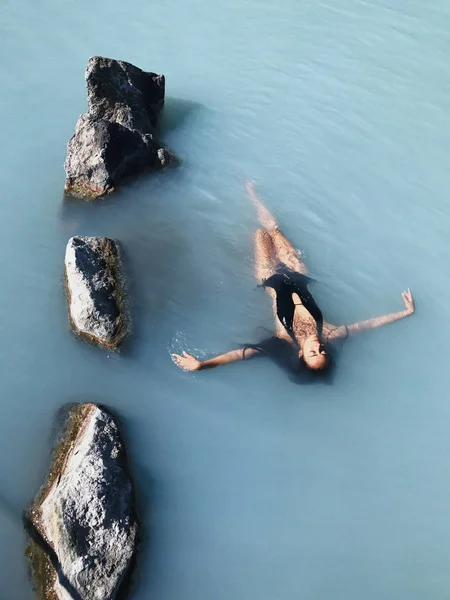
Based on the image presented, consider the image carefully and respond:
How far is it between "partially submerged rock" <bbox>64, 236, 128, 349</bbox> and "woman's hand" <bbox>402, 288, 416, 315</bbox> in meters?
3.39

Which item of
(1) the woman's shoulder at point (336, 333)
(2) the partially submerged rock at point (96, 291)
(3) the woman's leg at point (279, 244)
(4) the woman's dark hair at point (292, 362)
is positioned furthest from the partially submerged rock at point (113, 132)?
(1) the woman's shoulder at point (336, 333)

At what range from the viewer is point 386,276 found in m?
7.74

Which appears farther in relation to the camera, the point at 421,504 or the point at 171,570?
the point at 421,504

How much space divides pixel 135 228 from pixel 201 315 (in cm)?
164

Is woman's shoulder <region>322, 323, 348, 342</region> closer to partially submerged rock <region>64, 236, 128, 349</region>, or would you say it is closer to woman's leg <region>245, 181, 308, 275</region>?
woman's leg <region>245, 181, 308, 275</region>

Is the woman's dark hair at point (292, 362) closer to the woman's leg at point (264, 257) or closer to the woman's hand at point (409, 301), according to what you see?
the woman's leg at point (264, 257)

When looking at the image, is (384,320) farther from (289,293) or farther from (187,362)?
(187,362)

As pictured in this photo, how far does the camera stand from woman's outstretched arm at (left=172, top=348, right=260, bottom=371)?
6570 millimetres

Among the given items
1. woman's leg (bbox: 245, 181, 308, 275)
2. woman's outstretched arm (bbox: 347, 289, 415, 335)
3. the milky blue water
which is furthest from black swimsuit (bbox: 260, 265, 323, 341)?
woman's outstretched arm (bbox: 347, 289, 415, 335)

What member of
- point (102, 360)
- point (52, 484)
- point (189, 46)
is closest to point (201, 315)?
point (102, 360)

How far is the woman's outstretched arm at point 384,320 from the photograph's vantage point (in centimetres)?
704

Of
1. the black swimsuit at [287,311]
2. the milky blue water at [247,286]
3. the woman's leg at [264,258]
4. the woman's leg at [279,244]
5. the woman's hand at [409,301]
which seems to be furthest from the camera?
→ the woman's leg at [279,244]

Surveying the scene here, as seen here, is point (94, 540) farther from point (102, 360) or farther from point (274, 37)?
point (274, 37)

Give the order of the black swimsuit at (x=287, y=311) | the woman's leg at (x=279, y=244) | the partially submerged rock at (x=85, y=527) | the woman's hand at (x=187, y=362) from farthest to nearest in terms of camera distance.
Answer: the woman's leg at (x=279, y=244) < the black swimsuit at (x=287, y=311) < the woman's hand at (x=187, y=362) < the partially submerged rock at (x=85, y=527)
